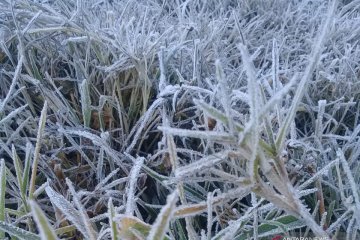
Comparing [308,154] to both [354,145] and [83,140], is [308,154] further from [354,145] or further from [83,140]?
[83,140]

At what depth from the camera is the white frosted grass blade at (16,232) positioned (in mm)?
533

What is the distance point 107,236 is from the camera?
0.60 metres

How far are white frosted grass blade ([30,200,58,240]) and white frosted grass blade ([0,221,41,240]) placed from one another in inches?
8.3

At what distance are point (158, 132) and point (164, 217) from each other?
0.49 m

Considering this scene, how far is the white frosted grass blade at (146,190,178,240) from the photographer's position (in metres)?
0.35

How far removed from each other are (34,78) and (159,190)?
32cm

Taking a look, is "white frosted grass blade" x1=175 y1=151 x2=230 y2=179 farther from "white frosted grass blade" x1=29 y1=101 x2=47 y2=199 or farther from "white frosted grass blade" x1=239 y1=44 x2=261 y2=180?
"white frosted grass blade" x1=29 y1=101 x2=47 y2=199

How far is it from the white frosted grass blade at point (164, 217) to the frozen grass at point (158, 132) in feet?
0.21

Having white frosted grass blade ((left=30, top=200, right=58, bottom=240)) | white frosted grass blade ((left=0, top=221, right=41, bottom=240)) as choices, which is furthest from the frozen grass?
white frosted grass blade ((left=30, top=200, right=58, bottom=240))

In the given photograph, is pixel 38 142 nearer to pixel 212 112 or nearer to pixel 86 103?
pixel 86 103

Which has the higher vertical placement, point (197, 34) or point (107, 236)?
point (197, 34)

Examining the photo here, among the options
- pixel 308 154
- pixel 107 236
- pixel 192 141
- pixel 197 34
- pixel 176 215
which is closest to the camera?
pixel 176 215

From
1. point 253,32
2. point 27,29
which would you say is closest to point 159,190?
point 27,29

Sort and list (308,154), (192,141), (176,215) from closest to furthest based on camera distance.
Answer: (176,215) < (308,154) < (192,141)
